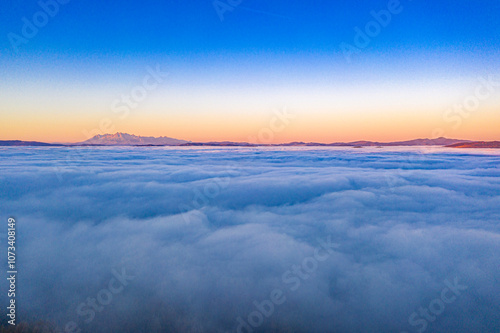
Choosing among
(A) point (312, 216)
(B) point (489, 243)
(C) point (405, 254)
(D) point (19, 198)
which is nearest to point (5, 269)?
(D) point (19, 198)

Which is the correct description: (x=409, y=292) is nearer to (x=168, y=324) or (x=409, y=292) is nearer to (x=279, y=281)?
(x=279, y=281)
